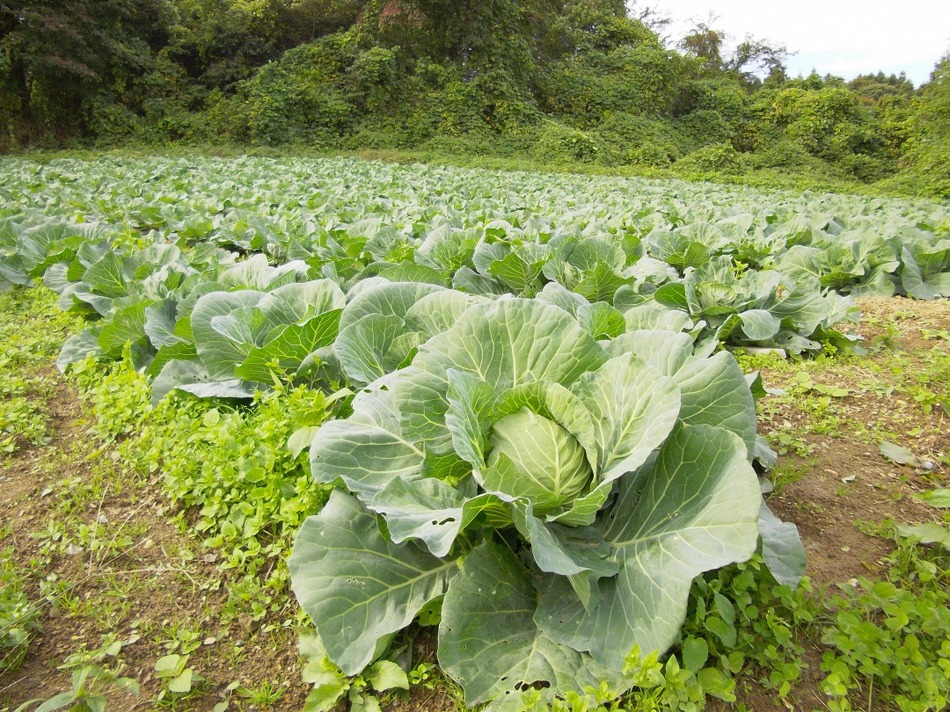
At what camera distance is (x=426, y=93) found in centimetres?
2558

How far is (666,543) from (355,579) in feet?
2.70

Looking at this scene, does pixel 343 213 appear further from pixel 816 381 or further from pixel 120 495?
pixel 816 381

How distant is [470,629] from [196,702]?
30.8 inches

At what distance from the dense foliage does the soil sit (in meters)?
21.3

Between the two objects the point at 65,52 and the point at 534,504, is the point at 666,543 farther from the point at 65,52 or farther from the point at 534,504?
the point at 65,52

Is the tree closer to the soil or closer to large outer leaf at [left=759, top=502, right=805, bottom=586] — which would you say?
the soil

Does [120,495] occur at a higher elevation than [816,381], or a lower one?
lower

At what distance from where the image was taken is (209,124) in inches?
901

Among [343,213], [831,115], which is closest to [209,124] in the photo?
[343,213]

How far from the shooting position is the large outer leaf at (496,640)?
4.48 ft

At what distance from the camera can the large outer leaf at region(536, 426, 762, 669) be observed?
4.12 feet

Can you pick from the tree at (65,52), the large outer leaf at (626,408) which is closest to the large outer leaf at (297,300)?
the large outer leaf at (626,408)

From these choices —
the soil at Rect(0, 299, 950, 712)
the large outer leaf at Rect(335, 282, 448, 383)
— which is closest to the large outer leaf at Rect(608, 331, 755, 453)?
the soil at Rect(0, 299, 950, 712)

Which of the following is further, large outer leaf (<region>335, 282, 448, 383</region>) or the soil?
large outer leaf (<region>335, 282, 448, 383</region>)
